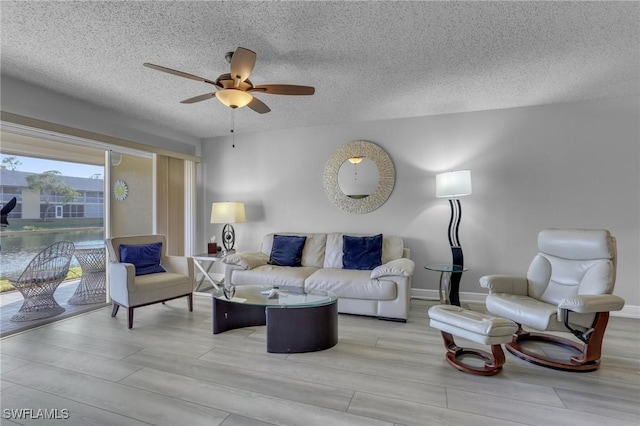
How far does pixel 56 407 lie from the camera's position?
5.88 feet

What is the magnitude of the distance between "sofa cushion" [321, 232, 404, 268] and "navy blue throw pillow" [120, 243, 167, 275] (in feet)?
6.93

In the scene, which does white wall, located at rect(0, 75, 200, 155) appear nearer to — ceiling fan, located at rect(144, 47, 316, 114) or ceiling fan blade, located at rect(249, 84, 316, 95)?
ceiling fan, located at rect(144, 47, 316, 114)

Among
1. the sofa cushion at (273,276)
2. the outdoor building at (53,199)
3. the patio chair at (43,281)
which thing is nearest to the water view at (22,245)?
the patio chair at (43,281)

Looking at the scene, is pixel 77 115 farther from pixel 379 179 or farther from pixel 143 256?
pixel 379 179

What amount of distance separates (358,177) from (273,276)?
189 centimetres

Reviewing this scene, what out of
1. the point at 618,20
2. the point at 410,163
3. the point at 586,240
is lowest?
the point at 586,240

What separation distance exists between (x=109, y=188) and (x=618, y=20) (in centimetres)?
533

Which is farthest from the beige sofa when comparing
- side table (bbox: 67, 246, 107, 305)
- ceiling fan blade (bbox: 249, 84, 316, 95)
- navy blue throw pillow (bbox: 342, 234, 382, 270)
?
ceiling fan blade (bbox: 249, 84, 316, 95)

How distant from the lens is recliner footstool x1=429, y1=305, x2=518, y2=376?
78.8 inches

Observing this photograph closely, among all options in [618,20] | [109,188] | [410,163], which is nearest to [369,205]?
[410,163]

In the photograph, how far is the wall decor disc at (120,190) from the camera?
4008 mm

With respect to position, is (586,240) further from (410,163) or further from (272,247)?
(272,247)

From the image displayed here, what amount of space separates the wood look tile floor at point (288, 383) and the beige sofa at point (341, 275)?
0.43 m

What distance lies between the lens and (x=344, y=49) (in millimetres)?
2418
